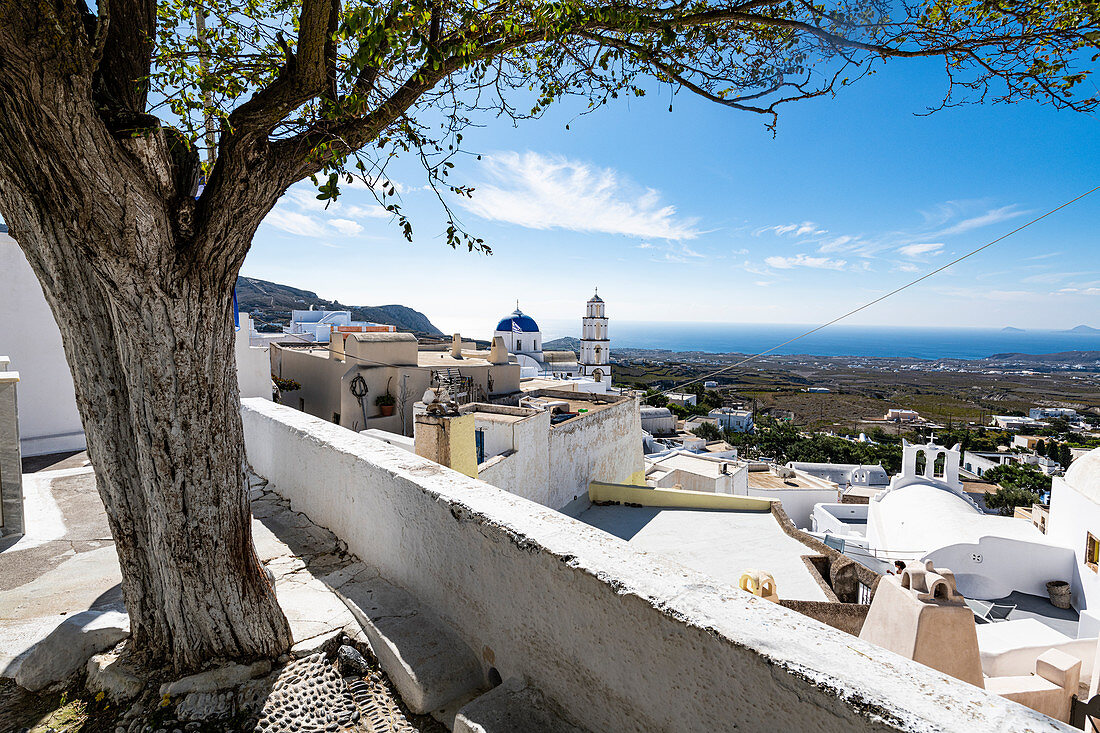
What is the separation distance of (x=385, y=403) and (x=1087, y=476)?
1543 centimetres

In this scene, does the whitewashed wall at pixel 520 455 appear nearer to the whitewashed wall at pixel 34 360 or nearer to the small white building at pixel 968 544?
the whitewashed wall at pixel 34 360

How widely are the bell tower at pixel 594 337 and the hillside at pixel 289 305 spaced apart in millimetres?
16091

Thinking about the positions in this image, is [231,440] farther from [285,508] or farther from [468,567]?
[285,508]

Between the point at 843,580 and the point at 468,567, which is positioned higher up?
the point at 468,567

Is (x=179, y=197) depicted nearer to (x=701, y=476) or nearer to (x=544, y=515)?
(x=544, y=515)

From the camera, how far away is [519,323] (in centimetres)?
4816

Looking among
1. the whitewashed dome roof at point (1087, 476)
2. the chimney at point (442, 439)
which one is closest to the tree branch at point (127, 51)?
the chimney at point (442, 439)

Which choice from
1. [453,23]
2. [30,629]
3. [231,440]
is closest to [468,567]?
[231,440]

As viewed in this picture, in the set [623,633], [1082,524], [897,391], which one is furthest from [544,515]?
[897,391]

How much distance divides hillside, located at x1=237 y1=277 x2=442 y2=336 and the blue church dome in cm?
880

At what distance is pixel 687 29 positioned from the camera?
2.68 m

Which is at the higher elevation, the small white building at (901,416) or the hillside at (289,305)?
the hillside at (289,305)

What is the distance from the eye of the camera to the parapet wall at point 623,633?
3.92ft

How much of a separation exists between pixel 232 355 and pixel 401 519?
3.56 ft
